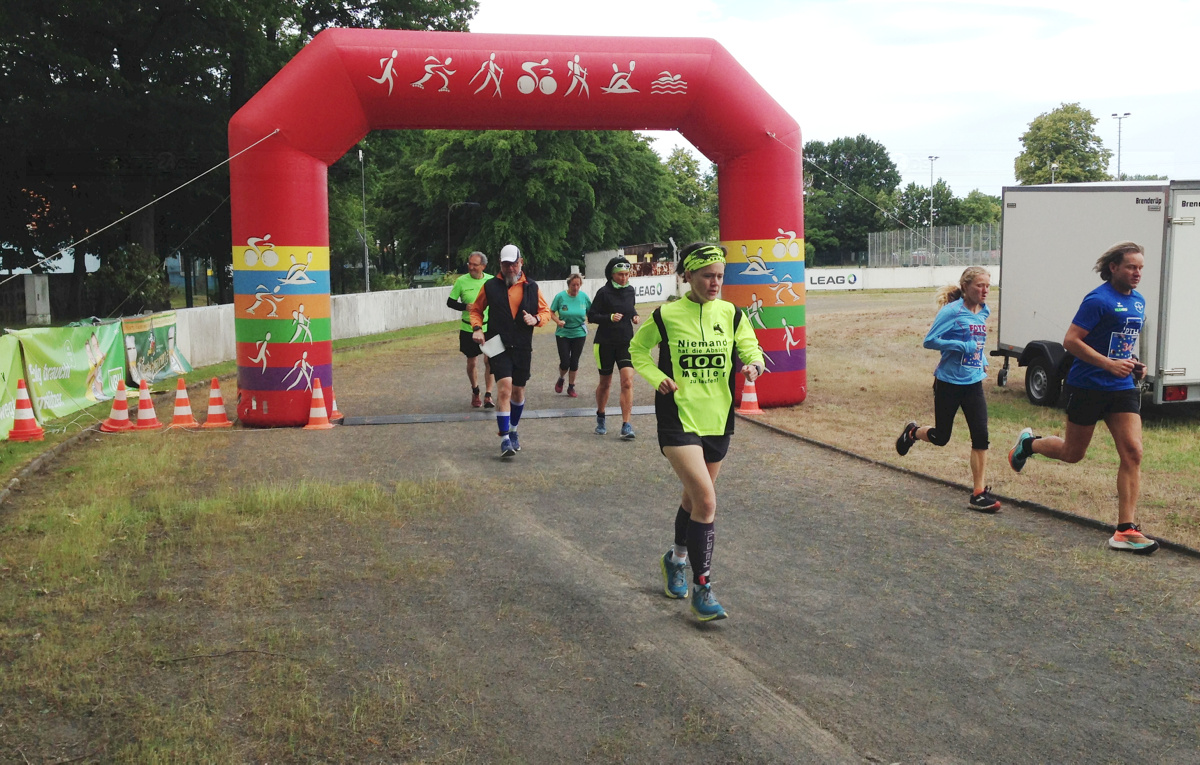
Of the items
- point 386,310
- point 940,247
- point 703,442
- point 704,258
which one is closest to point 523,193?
point 940,247

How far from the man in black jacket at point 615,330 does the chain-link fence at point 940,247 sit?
40085 mm

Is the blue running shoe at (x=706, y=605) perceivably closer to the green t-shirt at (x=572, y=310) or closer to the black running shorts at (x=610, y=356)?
the black running shorts at (x=610, y=356)

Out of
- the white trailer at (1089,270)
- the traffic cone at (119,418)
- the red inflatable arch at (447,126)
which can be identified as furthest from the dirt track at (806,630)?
the traffic cone at (119,418)

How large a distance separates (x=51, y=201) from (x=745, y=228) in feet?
88.2

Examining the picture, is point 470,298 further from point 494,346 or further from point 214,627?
point 214,627

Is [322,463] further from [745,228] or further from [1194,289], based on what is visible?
[1194,289]

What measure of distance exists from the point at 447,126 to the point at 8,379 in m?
5.80

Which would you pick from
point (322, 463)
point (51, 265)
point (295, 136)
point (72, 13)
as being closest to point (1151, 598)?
point (322, 463)

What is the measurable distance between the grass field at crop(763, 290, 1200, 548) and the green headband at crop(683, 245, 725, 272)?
3.83 m

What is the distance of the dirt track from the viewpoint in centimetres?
425

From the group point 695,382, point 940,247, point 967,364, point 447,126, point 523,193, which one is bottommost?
point 967,364

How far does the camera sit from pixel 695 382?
19.4 ft

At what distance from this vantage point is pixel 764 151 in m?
13.6

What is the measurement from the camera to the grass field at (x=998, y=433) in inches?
336
